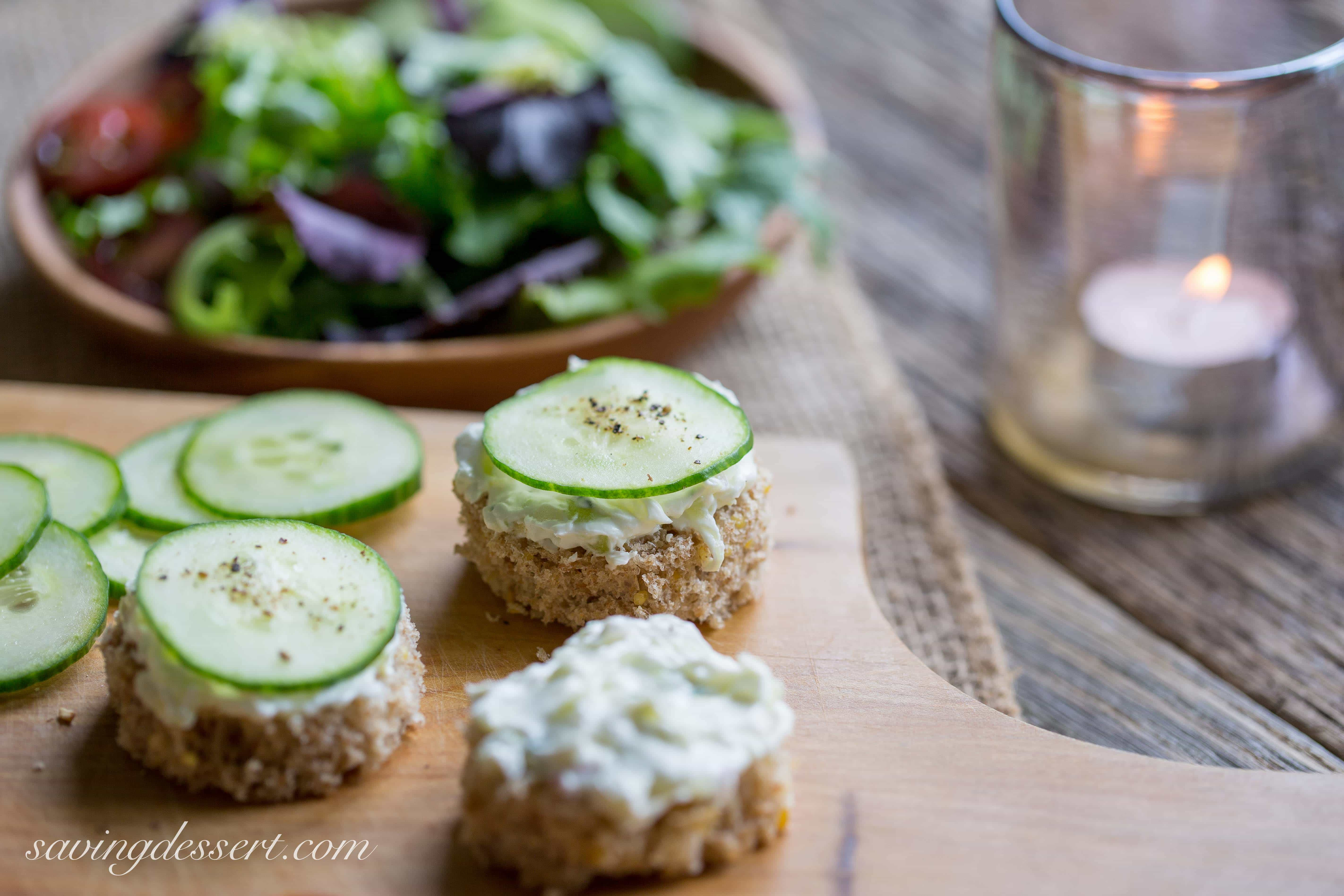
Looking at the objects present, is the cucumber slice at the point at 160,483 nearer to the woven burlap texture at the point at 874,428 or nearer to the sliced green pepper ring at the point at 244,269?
the sliced green pepper ring at the point at 244,269

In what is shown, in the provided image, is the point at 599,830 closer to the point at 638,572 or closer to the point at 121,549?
the point at 638,572

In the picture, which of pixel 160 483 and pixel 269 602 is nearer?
pixel 269 602

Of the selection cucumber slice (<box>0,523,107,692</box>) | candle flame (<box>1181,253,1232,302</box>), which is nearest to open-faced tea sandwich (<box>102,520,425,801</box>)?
cucumber slice (<box>0,523,107,692</box>)

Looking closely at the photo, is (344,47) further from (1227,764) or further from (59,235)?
(1227,764)

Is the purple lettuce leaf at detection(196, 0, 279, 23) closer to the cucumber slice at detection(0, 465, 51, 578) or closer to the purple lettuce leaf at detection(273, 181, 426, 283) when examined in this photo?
the purple lettuce leaf at detection(273, 181, 426, 283)

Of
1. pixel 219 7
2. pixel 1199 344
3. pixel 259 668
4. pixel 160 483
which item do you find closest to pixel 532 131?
pixel 219 7

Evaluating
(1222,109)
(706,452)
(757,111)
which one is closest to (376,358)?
(706,452)
